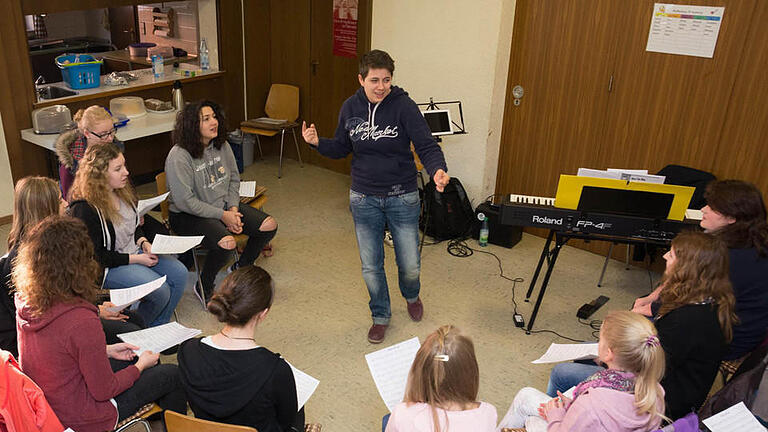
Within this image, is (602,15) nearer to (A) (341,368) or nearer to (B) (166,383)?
(A) (341,368)

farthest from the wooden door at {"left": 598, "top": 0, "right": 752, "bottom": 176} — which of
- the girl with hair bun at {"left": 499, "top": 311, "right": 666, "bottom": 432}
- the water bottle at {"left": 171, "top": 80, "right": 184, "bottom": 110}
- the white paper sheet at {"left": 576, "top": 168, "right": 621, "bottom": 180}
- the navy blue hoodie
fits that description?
the water bottle at {"left": 171, "top": 80, "right": 184, "bottom": 110}

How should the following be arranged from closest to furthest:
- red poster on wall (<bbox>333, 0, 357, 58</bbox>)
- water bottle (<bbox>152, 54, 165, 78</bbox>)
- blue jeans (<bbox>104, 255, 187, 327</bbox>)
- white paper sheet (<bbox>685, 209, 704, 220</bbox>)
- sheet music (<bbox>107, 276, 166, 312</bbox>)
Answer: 1. sheet music (<bbox>107, 276, 166, 312</bbox>)
2. blue jeans (<bbox>104, 255, 187, 327</bbox>)
3. white paper sheet (<bbox>685, 209, 704, 220</bbox>)
4. water bottle (<bbox>152, 54, 165, 78</bbox>)
5. red poster on wall (<bbox>333, 0, 357, 58</bbox>)

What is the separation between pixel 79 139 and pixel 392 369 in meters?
2.65

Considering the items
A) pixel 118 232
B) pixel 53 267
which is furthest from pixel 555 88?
pixel 53 267

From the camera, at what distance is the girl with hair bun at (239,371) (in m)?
1.97

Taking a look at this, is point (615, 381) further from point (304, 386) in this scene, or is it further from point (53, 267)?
point (53, 267)

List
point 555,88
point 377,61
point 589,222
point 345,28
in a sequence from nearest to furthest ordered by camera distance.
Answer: point 377,61 → point 589,222 → point 555,88 → point 345,28

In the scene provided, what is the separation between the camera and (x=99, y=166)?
3.18m

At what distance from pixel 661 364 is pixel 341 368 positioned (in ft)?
5.98

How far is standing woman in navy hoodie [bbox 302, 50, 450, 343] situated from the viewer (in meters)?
3.32

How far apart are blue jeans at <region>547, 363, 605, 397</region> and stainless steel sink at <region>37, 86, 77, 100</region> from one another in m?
4.43

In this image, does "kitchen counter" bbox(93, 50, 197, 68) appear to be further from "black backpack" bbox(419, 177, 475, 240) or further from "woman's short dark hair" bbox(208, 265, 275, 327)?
"woman's short dark hair" bbox(208, 265, 275, 327)

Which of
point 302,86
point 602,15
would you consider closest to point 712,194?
point 602,15

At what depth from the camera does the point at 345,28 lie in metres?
5.96
